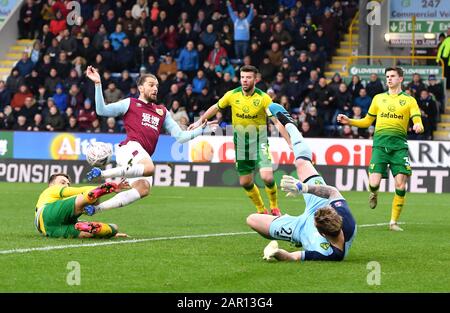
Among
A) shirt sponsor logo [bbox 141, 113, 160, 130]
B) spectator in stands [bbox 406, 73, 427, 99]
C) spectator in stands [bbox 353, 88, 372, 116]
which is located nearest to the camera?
shirt sponsor logo [bbox 141, 113, 160, 130]

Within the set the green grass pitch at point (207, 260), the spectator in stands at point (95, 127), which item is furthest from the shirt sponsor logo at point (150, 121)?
the spectator in stands at point (95, 127)

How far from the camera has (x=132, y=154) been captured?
1551 cm

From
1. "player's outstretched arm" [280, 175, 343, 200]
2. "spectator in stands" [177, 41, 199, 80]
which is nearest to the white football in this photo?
"player's outstretched arm" [280, 175, 343, 200]

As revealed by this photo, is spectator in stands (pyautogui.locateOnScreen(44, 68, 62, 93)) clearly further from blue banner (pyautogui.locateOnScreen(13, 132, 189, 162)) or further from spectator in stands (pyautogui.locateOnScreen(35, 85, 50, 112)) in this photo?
blue banner (pyautogui.locateOnScreen(13, 132, 189, 162))

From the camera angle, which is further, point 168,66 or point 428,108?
point 168,66

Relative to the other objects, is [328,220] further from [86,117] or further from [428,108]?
[86,117]

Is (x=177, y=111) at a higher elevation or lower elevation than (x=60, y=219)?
higher

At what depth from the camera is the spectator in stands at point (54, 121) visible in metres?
32.9

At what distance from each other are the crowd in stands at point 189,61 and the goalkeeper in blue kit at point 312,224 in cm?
1791

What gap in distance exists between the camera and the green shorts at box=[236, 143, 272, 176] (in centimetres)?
1870

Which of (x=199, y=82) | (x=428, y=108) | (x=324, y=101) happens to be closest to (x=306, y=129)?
(x=324, y=101)

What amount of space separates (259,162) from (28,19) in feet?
76.5

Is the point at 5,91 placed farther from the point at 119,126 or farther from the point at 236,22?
the point at 236,22

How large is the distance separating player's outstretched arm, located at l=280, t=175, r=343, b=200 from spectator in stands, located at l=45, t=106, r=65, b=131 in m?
21.5
